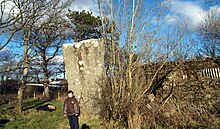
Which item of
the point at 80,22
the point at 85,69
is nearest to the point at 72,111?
the point at 85,69

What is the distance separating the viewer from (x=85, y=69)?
7.83m

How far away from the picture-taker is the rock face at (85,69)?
7.58 m

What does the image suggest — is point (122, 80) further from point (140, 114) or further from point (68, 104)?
point (68, 104)

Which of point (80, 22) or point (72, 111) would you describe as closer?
point (72, 111)

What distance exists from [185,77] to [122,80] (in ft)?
17.9

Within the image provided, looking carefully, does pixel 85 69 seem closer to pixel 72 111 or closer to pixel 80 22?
pixel 72 111

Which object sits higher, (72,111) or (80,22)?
(80,22)

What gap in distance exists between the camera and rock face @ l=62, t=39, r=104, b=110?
7.58 meters

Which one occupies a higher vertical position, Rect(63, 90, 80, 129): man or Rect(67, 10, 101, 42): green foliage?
Rect(67, 10, 101, 42): green foliage

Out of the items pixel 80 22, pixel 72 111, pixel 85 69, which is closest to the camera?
pixel 72 111

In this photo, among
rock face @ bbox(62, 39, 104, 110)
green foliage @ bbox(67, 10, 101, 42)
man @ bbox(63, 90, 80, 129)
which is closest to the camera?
man @ bbox(63, 90, 80, 129)

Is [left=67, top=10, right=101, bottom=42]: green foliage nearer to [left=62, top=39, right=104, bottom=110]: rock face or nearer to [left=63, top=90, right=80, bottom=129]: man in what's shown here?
[left=62, top=39, right=104, bottom=110]: rock face

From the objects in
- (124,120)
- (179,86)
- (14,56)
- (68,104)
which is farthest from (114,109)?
(14,56)

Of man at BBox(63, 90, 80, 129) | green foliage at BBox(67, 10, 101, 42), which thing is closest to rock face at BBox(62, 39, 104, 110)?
man at BBox(63, 90, 80, 129)
